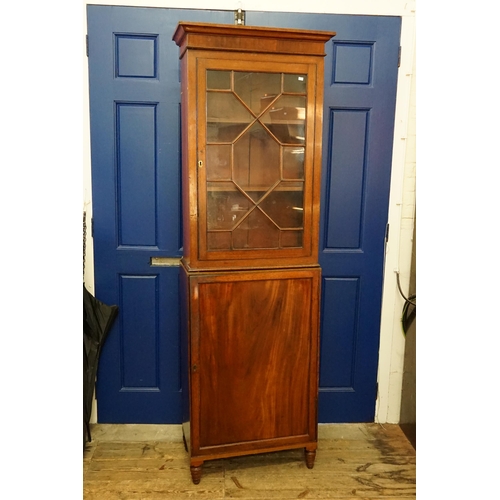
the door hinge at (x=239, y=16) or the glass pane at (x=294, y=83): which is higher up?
the door hinge at (x=239, y=16)

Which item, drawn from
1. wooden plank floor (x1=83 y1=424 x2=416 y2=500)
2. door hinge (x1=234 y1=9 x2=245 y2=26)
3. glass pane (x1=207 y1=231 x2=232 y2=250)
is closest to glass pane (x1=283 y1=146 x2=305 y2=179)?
glass pane (x1=207 y1=231 x2=232 y2=250)

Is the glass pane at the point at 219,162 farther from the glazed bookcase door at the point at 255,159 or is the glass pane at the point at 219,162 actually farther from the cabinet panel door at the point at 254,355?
the cabinet panel door at the point at 254,355

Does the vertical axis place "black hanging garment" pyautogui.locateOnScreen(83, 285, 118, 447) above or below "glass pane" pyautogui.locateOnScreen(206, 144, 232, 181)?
below

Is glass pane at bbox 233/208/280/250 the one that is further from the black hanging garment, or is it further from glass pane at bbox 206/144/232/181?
the black hanging garment

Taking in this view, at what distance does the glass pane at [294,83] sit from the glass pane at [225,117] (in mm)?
195

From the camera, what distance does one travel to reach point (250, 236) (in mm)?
2131

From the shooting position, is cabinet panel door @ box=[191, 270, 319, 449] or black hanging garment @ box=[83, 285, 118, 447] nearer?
cabinet panel door @ box=[191, 270, 319, 449]

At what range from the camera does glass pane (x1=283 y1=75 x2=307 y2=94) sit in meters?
2.03

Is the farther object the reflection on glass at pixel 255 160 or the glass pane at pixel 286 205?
the glass pane at pixel 286 205

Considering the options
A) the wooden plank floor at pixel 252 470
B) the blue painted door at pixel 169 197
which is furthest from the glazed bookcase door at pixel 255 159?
the wooden plank floor at pixel 252 470

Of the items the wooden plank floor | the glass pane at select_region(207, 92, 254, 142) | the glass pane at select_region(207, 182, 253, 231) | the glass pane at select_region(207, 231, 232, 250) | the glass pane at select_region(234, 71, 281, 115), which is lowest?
the wooden plank floor

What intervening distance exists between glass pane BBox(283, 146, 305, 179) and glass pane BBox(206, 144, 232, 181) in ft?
0.82

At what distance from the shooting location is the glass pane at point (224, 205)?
207 cm
